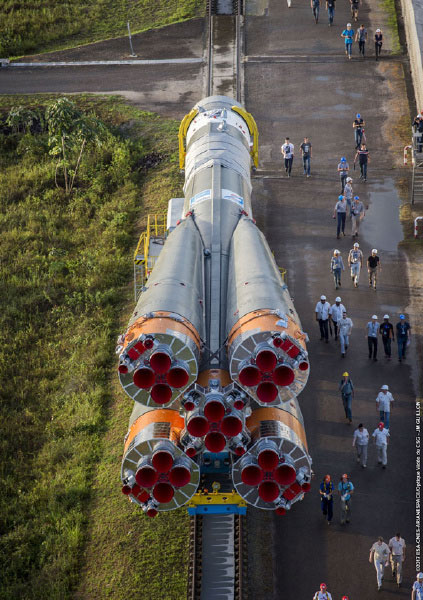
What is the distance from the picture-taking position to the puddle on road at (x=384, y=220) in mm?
32219

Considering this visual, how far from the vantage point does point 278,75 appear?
4459cm

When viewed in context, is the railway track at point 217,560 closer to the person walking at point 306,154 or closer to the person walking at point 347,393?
the person walking at point 347,393

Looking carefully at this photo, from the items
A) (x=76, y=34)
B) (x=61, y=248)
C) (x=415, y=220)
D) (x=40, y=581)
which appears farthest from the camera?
(x=76, y=34)

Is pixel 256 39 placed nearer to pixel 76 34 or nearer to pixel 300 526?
pixel 76 34

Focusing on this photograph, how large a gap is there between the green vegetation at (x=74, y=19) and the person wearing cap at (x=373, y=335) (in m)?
31.2

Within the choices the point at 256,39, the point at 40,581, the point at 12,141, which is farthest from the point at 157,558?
the point at 256,39

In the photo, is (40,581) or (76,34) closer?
(40,581)

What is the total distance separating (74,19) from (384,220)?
28.4m

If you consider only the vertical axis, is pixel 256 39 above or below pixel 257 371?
above

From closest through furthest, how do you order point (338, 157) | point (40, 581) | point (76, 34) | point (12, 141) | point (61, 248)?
point (40, 581), point (61, 248), point (338, 157), point (12, 141), point (76, 34)

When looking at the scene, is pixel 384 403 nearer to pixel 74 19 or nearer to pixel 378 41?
pixel 378 41

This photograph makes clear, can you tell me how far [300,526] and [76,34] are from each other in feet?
127

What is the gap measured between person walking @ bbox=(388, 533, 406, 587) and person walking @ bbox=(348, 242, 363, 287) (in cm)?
1140

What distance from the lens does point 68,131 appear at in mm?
38656
